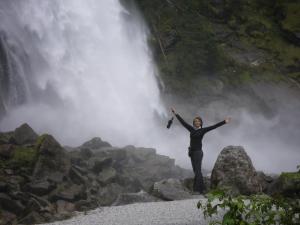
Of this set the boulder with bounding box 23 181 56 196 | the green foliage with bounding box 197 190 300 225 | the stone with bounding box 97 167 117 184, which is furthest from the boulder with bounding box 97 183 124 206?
the green foliage with bounding box 197 190 300 225

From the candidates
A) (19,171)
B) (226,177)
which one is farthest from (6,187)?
(226,177)

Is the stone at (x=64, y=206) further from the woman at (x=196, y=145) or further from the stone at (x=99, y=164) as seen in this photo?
the stone at (x=99, y=164)

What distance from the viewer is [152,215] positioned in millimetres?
8211

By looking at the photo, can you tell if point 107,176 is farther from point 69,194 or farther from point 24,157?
point 69,194

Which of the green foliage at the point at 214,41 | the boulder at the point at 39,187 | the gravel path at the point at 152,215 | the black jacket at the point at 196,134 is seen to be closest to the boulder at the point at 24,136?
the boulder at the point at 39,187

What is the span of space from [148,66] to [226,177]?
25.1 metres

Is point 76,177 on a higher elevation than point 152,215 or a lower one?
higher

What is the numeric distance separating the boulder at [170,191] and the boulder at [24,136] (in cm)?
716

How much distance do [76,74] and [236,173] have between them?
2081cm

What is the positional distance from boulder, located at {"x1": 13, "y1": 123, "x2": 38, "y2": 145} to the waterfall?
316 inches

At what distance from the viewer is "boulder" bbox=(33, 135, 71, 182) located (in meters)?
14.3

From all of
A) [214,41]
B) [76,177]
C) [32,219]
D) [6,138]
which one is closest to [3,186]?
[32,219]

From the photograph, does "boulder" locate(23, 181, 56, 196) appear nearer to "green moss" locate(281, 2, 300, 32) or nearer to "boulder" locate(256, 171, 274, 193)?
"boulder" locate(256, 171, 274, 193)

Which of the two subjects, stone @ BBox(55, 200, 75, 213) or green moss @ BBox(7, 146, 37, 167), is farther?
green moss @ BBox(7, 146, 37, 167)
